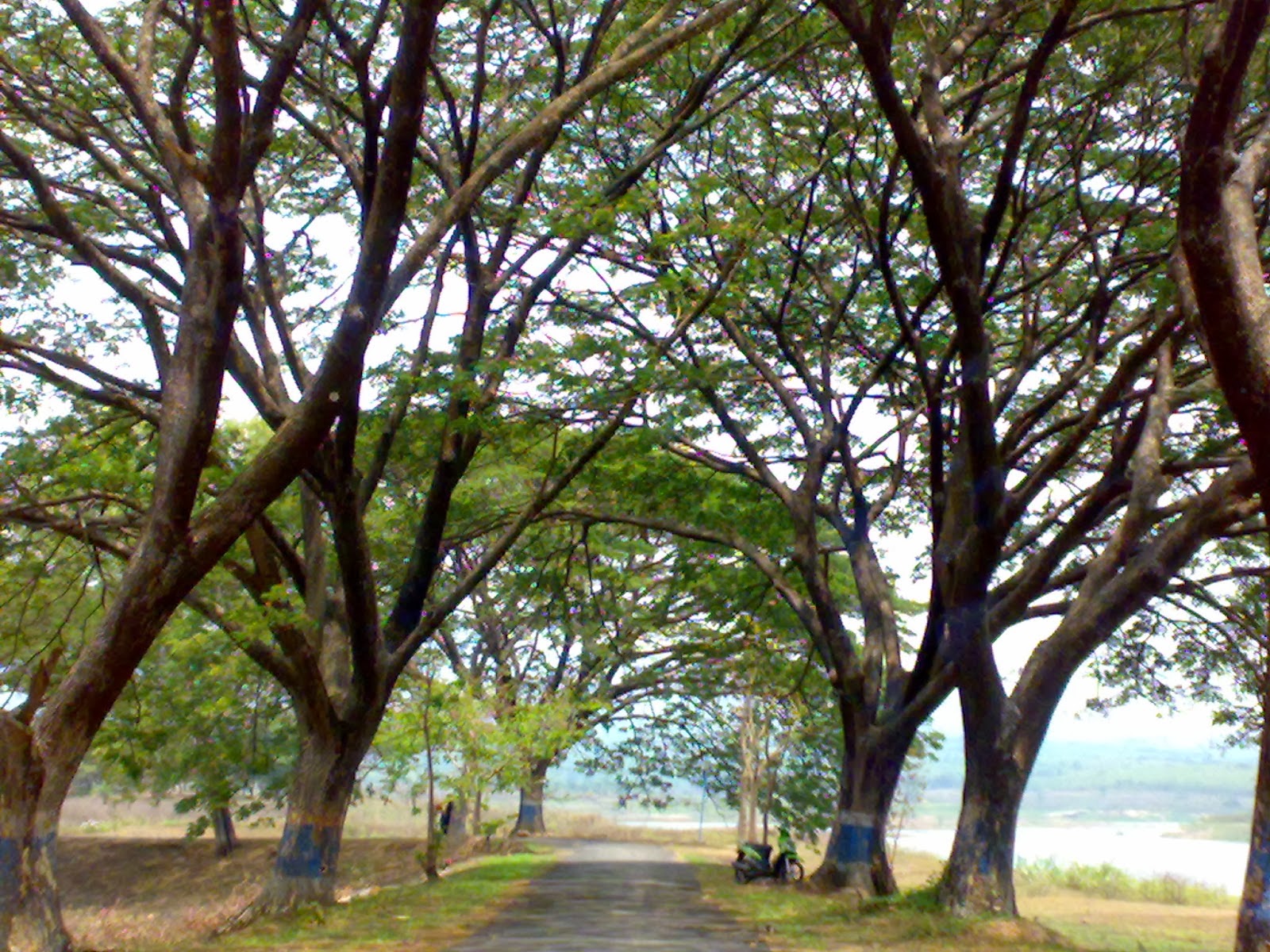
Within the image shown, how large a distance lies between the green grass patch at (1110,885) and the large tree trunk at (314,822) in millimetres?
15950

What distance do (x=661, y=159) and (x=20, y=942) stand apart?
10.9 meters

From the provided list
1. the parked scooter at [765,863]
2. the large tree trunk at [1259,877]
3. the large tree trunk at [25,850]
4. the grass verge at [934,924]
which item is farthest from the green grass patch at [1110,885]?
the large tree trunk at [25,850]

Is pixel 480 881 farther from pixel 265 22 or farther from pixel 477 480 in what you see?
pixel 265 22

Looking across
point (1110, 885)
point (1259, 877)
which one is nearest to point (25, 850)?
point (1259, 877)

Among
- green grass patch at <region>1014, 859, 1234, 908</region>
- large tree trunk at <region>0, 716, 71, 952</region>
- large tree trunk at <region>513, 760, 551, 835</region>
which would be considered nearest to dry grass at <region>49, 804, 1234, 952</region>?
green grass patch at <region>1014, 859, 1234, 908</region>

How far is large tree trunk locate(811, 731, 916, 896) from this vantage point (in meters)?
16.0

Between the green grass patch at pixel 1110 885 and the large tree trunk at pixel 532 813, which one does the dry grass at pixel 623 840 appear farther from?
the large tree trunk at pixel 532 813

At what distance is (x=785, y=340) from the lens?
1669 cm

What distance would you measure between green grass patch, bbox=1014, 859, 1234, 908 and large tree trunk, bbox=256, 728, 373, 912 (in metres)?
16.0

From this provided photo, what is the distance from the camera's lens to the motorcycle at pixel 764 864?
765 inches

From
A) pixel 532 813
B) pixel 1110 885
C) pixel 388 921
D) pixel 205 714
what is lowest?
pixel 388 921

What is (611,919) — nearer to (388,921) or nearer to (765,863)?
(388,921)

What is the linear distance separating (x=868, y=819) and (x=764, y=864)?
13.0 feet

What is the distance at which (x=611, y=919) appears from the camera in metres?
12.5
